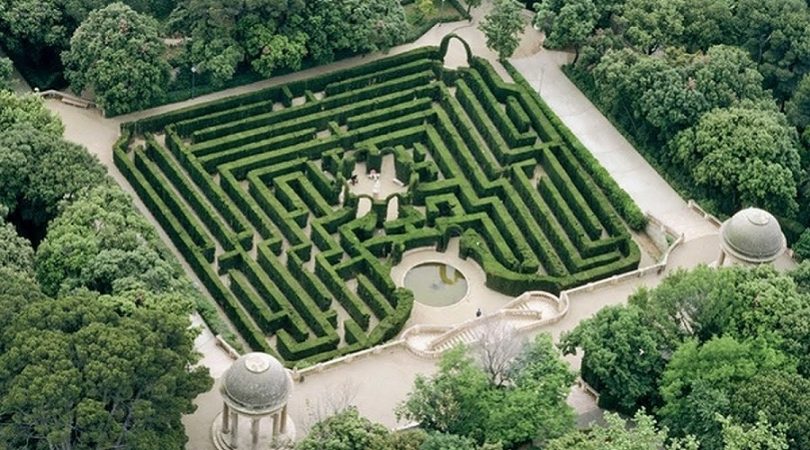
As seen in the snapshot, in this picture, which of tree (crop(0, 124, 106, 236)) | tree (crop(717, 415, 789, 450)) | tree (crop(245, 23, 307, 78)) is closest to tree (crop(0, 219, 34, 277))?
tree (crop(0, 124, 106, 236))

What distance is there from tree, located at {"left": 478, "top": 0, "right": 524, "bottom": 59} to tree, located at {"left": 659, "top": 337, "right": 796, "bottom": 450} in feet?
139

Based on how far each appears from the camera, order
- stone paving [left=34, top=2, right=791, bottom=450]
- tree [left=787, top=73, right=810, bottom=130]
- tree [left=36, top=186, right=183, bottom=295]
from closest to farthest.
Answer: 1. stone paving [left=34, top=2, right=791, bottom=450]
2. tree [left=36, top=186, right=183, bottom=295]
3. tree [left=787, top=73, right=810, bottom=130]

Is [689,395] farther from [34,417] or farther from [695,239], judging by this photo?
[34,417]

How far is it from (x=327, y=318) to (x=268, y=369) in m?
16.5

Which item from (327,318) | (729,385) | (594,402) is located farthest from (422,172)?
(729,385)

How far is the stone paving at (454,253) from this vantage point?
10750 cm

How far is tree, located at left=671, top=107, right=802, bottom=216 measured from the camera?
407 ft

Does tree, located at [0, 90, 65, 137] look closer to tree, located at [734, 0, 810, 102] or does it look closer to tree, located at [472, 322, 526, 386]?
tree, located at [472, 322, 526, 386]

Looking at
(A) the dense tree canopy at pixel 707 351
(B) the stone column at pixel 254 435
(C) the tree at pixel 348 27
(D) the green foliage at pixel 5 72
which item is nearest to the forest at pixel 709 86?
(C) the tree at pixel 348 27

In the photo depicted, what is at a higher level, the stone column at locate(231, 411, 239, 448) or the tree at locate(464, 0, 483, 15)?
the tree at locate(464, 0, 483, 15)

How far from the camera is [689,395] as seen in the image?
336 feet

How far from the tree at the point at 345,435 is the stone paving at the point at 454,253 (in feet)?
20.7

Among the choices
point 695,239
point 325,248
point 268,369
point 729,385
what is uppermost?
point 325,248

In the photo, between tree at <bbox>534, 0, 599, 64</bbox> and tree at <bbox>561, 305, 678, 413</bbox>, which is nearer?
tree at <bbox>561, 305, 678, 413</bbox>
